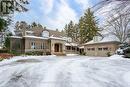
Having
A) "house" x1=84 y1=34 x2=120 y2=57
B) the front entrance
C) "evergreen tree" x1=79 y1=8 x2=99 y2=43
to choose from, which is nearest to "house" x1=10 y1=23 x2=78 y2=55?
the front entrance

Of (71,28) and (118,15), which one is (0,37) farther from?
(71,28)

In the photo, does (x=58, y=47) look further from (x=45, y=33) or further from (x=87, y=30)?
(x=87, y=30)

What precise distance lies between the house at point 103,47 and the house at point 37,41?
6.31 m

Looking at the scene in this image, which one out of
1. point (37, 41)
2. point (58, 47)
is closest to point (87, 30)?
point (58, 47)

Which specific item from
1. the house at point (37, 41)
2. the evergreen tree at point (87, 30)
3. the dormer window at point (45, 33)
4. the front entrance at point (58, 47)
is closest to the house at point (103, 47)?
the house at point (37, 41)

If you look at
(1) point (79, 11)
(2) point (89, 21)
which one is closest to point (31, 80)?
(1) point (79, 11)

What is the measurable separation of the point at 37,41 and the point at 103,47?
13.6 metres

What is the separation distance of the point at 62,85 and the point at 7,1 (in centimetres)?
1568

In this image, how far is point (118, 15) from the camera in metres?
4.84

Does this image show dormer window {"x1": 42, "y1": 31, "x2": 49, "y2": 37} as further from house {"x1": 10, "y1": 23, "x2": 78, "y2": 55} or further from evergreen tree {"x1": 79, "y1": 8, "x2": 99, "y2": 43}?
evergreen tree {"x1": 79, "y1": 8, "x2": 99, "y2": 43}

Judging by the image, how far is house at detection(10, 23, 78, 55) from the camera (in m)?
43.9

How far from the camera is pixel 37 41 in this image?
46.7 metres

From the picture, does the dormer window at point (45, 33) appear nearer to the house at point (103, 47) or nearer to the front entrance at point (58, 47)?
the front entrance at point (58, 47)

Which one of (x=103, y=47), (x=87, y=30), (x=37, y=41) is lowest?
(x=103, y=47)
